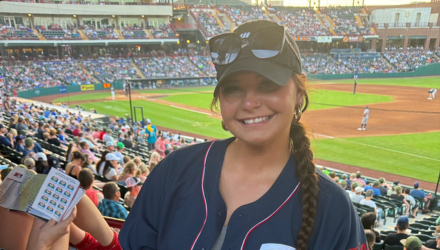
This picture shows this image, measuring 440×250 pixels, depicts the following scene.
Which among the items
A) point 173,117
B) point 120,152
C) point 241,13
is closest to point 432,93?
point 173,117

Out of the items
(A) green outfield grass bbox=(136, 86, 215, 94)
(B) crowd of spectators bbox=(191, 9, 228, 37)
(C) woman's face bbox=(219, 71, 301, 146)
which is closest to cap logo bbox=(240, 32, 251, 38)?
(C) woman's face bbox=(219, 71, 301, 146)

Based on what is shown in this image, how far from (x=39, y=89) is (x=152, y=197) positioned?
32.3 metres

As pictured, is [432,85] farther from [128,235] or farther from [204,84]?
[128,235]

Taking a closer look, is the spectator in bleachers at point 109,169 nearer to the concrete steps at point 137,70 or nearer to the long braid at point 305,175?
the long braid at point 305,175

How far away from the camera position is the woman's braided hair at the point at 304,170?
1.26m

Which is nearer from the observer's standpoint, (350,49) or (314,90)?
(314,90)

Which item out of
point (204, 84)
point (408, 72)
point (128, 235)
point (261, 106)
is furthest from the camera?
point (408, 72)

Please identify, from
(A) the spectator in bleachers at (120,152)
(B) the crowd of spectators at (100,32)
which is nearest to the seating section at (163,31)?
(B) the crowd of spectators at (100,32)

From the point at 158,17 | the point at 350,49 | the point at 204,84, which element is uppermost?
the point at 158,17

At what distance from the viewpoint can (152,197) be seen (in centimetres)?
154

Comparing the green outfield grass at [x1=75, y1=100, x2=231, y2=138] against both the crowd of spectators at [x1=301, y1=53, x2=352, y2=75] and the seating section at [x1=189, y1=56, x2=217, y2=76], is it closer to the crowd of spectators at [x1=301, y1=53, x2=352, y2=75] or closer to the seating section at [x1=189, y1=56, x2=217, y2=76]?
the seating section at [x1=189, y1=56, x2=217, y2=76]

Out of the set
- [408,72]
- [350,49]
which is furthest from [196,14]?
[408,72]

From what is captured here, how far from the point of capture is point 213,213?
1.41 metres

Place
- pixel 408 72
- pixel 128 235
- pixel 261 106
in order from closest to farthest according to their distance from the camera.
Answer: pixel 261 106, pixel 128 235, pixel 408 72
